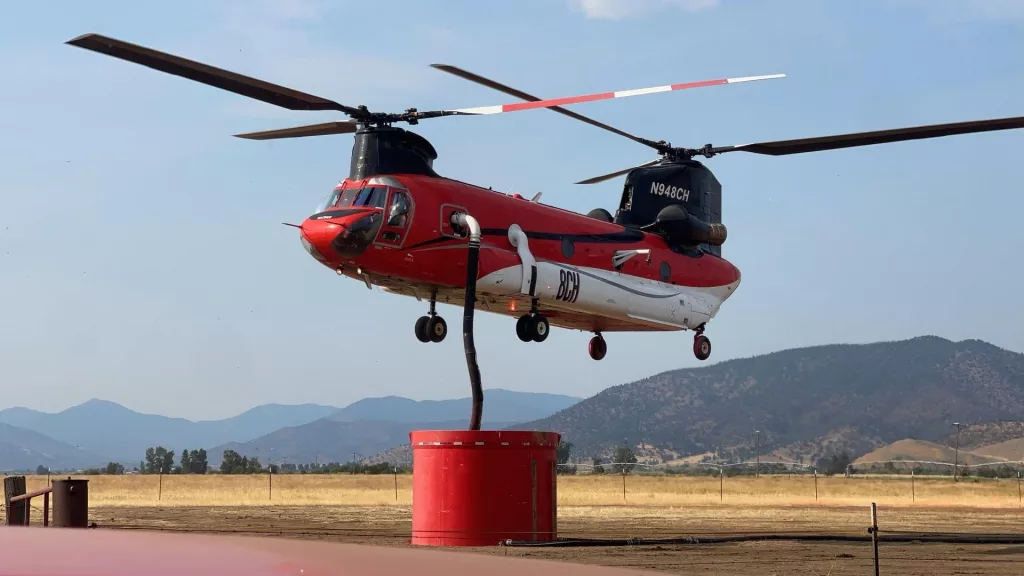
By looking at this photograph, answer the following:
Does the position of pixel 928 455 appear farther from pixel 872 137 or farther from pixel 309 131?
pixel 309 131

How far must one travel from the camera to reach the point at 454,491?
1941 centimetres

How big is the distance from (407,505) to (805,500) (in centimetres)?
1557

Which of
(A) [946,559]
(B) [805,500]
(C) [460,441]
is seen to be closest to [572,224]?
(C) [460,441]

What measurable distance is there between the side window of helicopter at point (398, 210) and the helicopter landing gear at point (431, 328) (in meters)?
2.68

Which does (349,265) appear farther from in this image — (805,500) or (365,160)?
(805,500)

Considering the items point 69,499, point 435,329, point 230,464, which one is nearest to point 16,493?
point 69,499

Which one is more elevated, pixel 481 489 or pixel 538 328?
pixel 538 328

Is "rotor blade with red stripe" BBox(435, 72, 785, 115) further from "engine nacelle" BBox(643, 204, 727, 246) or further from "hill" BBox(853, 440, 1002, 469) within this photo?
"hill" BBox(853, 440, 1002, 469)

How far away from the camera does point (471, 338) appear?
73.8 feet

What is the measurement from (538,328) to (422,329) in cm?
263

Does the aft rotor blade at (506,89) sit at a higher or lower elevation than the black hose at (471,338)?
higher

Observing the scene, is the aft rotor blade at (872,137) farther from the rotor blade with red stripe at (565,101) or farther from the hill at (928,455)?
the hill at (928,455)

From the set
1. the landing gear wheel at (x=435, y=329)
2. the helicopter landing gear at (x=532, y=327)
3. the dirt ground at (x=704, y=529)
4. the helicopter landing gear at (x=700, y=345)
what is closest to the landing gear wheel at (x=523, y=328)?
the helicopter landing gear at (x=532, y=327)

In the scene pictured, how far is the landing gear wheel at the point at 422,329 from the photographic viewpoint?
25953 millimetres
